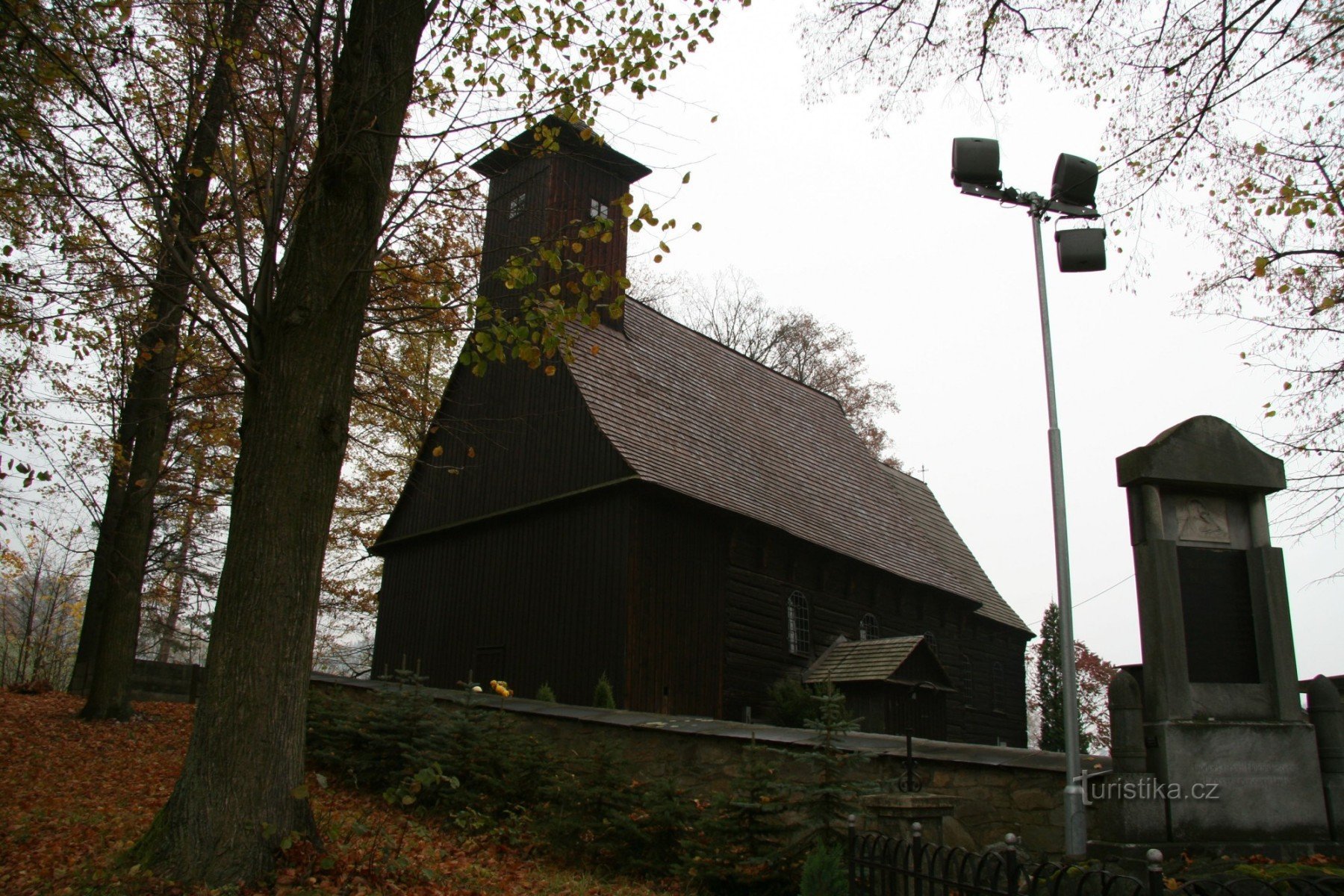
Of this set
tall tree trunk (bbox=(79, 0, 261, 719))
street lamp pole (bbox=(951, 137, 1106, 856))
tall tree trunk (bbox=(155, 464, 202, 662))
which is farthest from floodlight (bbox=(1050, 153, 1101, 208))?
tall tree trunk (bbox=(155, 464, 202, 662))

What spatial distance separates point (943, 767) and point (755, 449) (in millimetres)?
13277

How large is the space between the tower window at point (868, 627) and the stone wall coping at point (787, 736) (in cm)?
1096

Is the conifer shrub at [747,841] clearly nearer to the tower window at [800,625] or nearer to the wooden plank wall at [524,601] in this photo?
the wooden plank wall at [524,601]

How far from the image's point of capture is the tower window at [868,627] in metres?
21.2

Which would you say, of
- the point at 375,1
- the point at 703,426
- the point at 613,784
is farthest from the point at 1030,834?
the point at 703,426

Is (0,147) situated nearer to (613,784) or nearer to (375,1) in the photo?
(375,1)

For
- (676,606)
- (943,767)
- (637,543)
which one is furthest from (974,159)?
(676,606)

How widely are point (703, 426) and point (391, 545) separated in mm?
7262

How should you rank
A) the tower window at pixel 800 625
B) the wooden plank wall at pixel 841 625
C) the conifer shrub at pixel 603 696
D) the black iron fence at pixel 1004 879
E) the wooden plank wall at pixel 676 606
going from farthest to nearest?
the tower window at pixel 800 625
the wooden plank wall at pixel 841 625
the wooden plank wall at pixel 676 606
the conifer shrub at pixel 603 696
the black iron fence at pixel 1004 879

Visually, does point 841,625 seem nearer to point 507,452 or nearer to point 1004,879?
point 507,452

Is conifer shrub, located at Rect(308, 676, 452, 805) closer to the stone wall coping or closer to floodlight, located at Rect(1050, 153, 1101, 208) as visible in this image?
the stone wall coping

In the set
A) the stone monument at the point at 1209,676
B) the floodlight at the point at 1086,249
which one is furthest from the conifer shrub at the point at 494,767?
the floodlight at the point at 1086,249

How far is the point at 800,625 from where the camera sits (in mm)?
19469

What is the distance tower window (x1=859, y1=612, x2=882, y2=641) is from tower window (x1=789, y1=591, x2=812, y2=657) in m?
2.11
